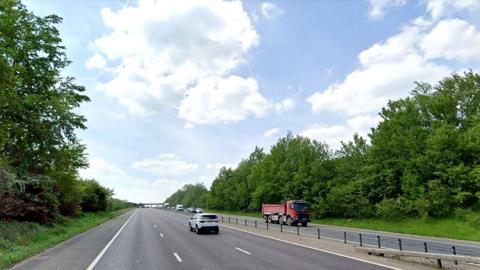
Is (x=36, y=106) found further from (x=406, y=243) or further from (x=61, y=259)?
(x=406, y=243)

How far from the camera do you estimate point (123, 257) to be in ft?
54.6

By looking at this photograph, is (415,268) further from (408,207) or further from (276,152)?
(276,152)

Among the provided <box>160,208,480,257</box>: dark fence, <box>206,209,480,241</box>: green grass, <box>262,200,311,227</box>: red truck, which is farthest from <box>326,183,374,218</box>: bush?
<box>160,208,480,257</box>: dark fence

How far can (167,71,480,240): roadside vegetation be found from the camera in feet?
112

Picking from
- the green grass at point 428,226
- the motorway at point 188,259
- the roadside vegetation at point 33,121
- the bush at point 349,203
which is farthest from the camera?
the bush at point 349,203

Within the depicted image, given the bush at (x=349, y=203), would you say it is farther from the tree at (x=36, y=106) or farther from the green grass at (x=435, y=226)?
the tree at (x=36, y=106)

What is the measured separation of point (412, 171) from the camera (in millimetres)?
39656

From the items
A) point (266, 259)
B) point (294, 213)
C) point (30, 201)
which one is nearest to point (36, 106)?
point (30, 201)

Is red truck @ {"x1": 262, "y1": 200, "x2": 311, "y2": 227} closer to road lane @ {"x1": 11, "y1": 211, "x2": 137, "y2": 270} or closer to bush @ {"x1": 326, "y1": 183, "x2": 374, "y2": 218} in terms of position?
bush @ {"x1": 326, "y1": 183, "x2": 374, "y2": 218}

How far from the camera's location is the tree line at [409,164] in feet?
114

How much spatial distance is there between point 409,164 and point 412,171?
75 centimetres

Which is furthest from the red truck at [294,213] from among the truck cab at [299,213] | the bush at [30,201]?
the bush at [30,201]

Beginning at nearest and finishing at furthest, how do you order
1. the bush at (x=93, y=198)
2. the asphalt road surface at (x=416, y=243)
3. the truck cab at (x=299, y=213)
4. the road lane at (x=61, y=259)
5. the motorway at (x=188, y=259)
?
Result: the motorway at (x=188, y=259)
the road lane at (x=61, y=259)
the asphalt road surface at (x=416, y=243)
the truck cab at (x=299, y=213)
the bush at (x=93, y=198)

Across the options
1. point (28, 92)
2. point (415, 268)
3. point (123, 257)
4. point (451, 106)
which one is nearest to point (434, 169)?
point (451, 106)
